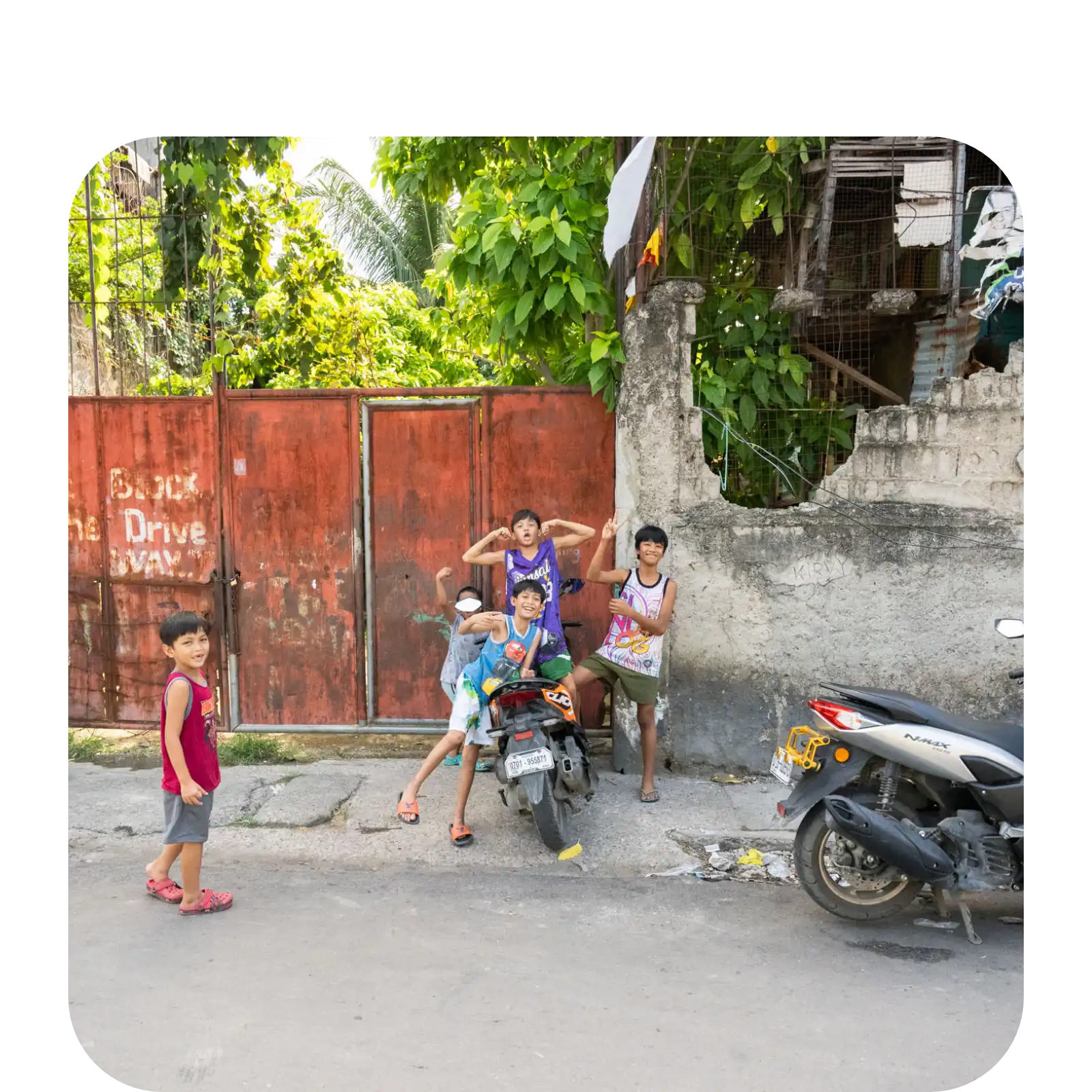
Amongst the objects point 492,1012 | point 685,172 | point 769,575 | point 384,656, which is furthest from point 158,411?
point 492,1012

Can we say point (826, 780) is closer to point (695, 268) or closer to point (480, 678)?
point (480, 678)

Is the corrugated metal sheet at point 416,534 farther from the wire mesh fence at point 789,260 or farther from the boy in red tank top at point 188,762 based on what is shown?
the boy in red tank top at point 188,762

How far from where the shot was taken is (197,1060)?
2.71m

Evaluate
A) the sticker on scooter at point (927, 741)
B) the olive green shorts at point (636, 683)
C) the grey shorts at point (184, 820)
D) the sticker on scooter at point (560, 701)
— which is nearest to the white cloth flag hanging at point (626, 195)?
the olive green shorts at point (636, 683)

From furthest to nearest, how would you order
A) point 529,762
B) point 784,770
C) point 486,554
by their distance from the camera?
point 486,554, point 529,762, point 784,770

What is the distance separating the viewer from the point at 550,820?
430 cm

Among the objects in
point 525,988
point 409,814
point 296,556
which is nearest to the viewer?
point 525,988

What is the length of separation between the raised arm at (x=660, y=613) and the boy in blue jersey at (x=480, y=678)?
474mm

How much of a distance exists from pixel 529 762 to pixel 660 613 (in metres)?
1.26

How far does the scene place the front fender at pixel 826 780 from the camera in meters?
3.71

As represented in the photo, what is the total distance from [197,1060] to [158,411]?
180 inches

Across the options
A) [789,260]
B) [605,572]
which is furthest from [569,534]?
[789,260]

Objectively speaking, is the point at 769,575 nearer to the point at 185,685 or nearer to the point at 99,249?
the point at 185,685

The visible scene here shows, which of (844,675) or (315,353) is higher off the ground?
(315,353)
